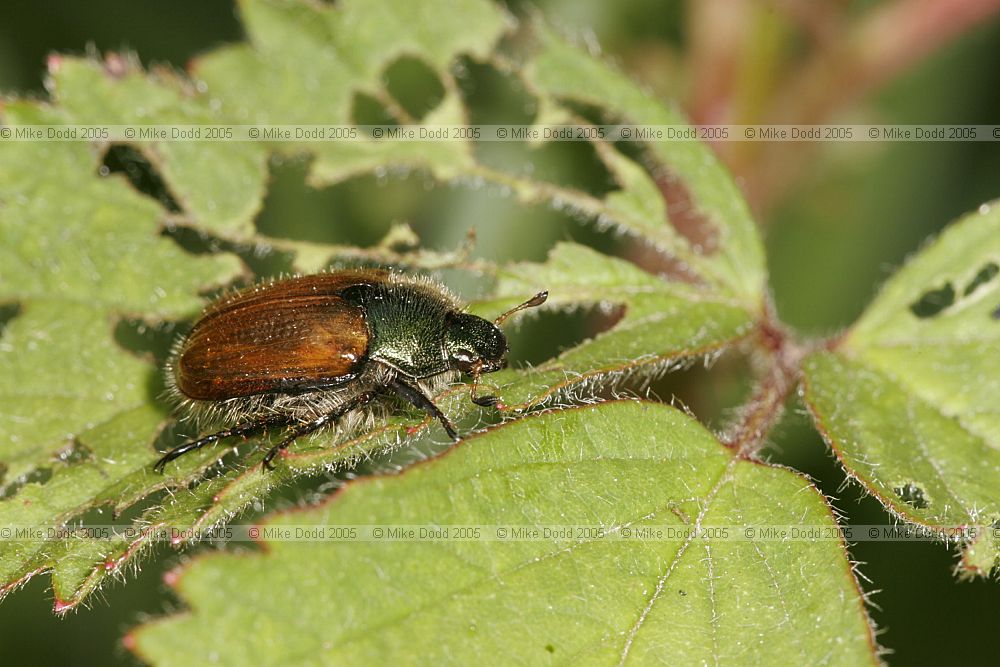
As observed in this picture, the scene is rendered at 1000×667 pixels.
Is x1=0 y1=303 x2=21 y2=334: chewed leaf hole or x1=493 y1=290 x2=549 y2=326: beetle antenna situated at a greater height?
x1=493 y1=290 x2=549 y2=326: beetle antenna

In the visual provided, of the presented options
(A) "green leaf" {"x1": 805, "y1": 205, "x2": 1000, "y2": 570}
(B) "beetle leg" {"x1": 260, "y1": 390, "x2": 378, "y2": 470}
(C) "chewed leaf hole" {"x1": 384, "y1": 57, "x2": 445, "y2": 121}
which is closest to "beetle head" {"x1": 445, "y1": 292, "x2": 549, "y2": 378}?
(B) "beetle leg" {"x1": 260, "y1": 390, "x2": 378, "y2": 470}

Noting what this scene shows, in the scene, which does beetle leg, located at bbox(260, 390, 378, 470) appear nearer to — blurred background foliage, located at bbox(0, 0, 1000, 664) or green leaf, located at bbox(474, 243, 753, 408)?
green leaf, located at bbox(474, 243, 753, 408)

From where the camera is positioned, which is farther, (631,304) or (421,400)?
(631,304)

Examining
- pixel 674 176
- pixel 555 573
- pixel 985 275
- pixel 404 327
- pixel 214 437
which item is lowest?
pixel 555 573

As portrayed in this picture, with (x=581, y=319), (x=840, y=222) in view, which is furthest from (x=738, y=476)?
(x=840, y=222)


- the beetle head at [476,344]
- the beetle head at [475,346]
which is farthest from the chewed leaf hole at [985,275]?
the beetle head at [475,346]

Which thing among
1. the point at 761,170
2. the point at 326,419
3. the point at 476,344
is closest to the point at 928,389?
the point at 476,344

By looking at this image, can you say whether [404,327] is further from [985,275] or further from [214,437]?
[985,275]

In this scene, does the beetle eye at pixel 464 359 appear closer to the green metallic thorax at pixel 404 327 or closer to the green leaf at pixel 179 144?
the green metallic thorax at pixel 404 327
